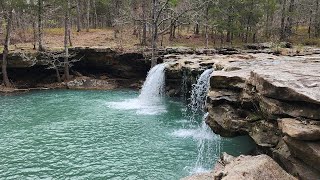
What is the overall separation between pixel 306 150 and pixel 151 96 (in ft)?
63.4

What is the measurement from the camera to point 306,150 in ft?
26.5

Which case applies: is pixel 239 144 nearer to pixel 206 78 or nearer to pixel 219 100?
pixel 219 100

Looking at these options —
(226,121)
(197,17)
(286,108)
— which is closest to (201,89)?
(226,121)

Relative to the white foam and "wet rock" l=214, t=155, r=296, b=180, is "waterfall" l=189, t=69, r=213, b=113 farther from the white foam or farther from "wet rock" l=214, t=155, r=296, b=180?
"wet rock" l=214, t=155, r=296, b=180

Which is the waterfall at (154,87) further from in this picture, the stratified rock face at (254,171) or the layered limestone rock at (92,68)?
the stratified rock face at (254,171)

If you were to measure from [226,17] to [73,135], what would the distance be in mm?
29817

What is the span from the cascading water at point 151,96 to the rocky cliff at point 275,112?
11.2 m

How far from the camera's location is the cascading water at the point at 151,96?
79.9 ft

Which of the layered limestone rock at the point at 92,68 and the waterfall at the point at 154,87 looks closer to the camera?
the waterfall at the point at 154,87

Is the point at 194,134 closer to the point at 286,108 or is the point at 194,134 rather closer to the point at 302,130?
the point at 286,108

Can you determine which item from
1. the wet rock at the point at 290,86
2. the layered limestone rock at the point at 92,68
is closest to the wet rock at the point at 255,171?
the wet rock at the point at 290,86

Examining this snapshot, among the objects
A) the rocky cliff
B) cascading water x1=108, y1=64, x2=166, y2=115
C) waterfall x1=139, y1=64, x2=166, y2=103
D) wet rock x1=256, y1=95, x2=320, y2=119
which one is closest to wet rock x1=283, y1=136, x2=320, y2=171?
the rocky cliff

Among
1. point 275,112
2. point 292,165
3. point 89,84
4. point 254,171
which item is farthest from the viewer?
point 89,84

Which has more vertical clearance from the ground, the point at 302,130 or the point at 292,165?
the point at 302,130
